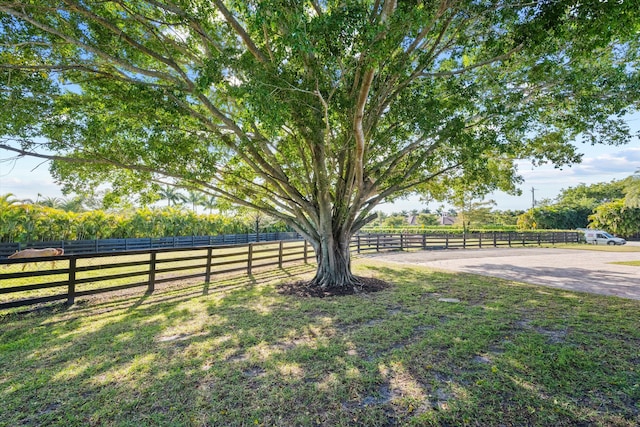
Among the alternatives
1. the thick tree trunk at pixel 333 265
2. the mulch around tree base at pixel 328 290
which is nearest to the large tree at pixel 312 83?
the thick tree trunk at pixel 333 265

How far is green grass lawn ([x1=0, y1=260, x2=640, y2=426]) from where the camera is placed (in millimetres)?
2381

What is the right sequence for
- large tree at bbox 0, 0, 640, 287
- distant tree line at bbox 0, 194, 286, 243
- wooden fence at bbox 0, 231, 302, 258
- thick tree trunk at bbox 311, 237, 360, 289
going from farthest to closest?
1. distant tree line at bbox 0, 194, 286, 243
2. wooden fence at bbox 0, 231, 302, 258
3. thick tree trunk at bbox 311, 237, 360, 289
4. large tree at bbox 0, 0, 640, 287

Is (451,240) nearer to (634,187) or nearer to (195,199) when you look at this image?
(634,187)

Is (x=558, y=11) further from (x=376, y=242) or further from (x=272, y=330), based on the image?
(x=376, y=242)

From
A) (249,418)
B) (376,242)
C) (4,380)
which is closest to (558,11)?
(249,418)

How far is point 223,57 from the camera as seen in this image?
443 cm

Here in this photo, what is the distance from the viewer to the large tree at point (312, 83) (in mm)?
3891

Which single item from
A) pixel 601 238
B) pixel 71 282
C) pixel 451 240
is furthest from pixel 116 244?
pixel 601 238

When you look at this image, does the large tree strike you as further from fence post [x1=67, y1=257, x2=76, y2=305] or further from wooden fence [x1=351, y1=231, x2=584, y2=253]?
wooden fence [x1=351, y1=231, x2=584, y2=253]

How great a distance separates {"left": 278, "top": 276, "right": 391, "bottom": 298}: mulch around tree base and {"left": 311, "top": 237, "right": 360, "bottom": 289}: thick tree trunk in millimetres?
191

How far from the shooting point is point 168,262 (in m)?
8.10

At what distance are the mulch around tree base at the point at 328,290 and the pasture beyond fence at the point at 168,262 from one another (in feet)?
7.07

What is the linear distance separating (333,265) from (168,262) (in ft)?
14.8

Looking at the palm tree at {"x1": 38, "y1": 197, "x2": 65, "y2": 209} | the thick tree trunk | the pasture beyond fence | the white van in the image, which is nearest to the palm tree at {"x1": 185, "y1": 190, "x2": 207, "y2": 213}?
the palm tree at {"x1": 38, "y1": 197, "x2": 65, "y2": 209}
